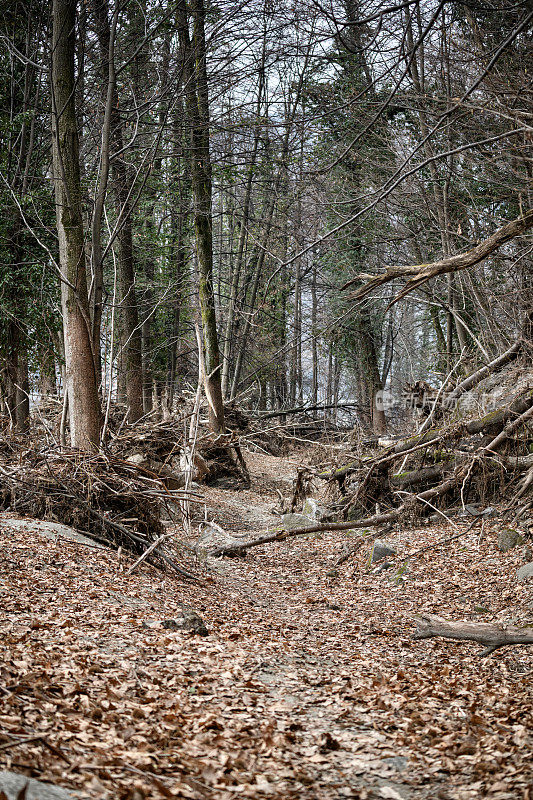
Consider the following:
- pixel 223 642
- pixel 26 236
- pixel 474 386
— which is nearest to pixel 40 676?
pixel 223 642

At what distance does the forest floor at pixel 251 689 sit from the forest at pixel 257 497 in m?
0.02

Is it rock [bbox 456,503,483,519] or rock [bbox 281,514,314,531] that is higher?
rock [bbox 456,503,483,519]

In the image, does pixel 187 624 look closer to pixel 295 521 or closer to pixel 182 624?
pixel 182 624

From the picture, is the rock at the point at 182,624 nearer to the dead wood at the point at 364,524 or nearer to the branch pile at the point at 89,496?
the branch pile at the point at 89,496

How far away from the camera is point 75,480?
732 centimetres

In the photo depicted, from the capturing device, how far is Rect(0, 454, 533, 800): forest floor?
2811 mm

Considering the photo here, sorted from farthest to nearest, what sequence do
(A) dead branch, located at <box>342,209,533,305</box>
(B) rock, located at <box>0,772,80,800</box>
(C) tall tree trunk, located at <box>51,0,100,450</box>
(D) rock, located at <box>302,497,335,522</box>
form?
(D) rock, located at <box>302,497,335,522</box>, (C) tall tree trunk, located at <box>51,0,100,450</box>, (A) dead branch, located at <box>342,209,533,305</box>, (B) rock, located at <box>0,772,80,800</box>

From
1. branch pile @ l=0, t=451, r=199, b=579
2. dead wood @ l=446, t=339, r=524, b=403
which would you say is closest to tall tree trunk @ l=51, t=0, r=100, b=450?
branch pile @ l=0, t=451, r=199, b=579

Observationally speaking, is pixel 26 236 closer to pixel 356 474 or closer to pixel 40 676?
pixel 356 474

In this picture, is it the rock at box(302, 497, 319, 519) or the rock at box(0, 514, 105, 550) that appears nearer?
the rock at box(0, 514, 105, 550)

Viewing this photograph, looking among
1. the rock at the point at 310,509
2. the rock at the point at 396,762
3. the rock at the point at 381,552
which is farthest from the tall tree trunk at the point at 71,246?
the rock at the point at 396,762

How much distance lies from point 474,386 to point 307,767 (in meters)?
8.41

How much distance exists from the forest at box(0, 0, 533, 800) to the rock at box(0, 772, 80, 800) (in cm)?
1

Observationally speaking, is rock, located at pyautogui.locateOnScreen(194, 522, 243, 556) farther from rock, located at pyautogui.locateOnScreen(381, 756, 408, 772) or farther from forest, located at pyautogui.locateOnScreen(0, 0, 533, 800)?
rock, located at pyautogui.locateOnScreen(381, 756, 408, 772)
